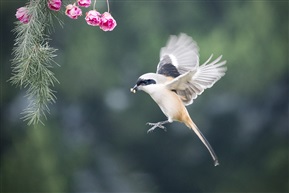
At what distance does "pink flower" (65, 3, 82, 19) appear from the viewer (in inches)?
50.5

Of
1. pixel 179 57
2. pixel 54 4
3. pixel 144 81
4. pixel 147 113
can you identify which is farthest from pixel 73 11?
pixel 147 113

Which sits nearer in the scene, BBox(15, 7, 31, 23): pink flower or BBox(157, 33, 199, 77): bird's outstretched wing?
BBox(15, 7, 31, 23): pink flower

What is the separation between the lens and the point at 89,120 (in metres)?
5.30

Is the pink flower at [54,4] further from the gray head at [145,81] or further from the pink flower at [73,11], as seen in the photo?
the gray head at [145,81]

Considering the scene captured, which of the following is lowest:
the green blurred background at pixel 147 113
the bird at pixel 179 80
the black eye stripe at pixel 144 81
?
the black eye stripe at pixel 144 81

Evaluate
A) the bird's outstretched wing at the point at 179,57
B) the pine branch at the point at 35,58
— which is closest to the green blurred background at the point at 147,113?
the bird's outstretched wing at the point at 179,57

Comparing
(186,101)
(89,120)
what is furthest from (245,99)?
(186,101)

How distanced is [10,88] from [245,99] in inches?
78.6

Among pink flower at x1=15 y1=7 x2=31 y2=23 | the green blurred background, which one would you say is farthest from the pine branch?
the green blurred background

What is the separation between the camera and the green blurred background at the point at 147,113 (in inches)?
196

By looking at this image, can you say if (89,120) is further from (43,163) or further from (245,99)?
(245,99)

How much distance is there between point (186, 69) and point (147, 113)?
332 cm

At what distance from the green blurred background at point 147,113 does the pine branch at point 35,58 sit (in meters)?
3.47

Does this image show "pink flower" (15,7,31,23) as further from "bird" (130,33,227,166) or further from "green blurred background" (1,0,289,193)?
"green blurred background" (1,0,289,193)
